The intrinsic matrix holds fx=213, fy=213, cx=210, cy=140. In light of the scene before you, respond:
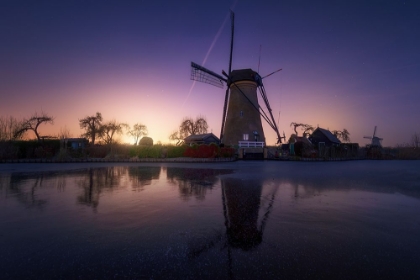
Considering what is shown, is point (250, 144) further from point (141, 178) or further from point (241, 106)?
point (141, 178)

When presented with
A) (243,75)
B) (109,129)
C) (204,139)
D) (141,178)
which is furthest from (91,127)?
(141,178)

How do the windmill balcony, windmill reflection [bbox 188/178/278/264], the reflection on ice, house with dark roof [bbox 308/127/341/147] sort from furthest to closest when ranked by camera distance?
house with dark roof [bbox 308/127/341/147] < the windmill balcony < windmill reflection [bbox 188/178/278/264] < the reflection on ice

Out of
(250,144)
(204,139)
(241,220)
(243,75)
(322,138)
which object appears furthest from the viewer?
(322,138)

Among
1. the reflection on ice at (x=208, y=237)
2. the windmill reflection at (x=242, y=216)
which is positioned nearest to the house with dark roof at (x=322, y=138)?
the reflection on ice at (x=208, y=237)

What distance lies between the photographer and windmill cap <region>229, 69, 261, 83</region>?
29.4 metres

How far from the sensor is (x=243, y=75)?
2955 centimetres

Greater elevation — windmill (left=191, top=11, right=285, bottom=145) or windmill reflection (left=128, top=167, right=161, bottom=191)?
windmill (left=191, top=11, right=285, bottom=145)

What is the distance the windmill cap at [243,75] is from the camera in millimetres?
29391

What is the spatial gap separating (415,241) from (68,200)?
8.07 meters

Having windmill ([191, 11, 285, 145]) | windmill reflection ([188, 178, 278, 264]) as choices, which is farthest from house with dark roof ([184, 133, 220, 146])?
windmill reflection ([188, 178, 278, 264])

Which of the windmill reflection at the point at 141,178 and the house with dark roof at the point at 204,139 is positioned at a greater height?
the house with dark roof at the point at 204,139

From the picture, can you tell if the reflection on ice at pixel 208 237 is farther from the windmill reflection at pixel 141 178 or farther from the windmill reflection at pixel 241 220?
the windmill reflection at pixel 141 178

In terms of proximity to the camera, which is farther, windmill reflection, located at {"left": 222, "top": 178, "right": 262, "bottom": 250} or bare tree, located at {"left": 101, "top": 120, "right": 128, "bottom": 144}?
bare tree, located at {"left": 101, "top": 120, "right": 128, "bottom": 144}

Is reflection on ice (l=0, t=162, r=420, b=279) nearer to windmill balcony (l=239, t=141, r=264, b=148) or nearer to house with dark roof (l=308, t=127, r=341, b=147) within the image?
windmill balcony (l=239, t=141, r=264, b=148)
